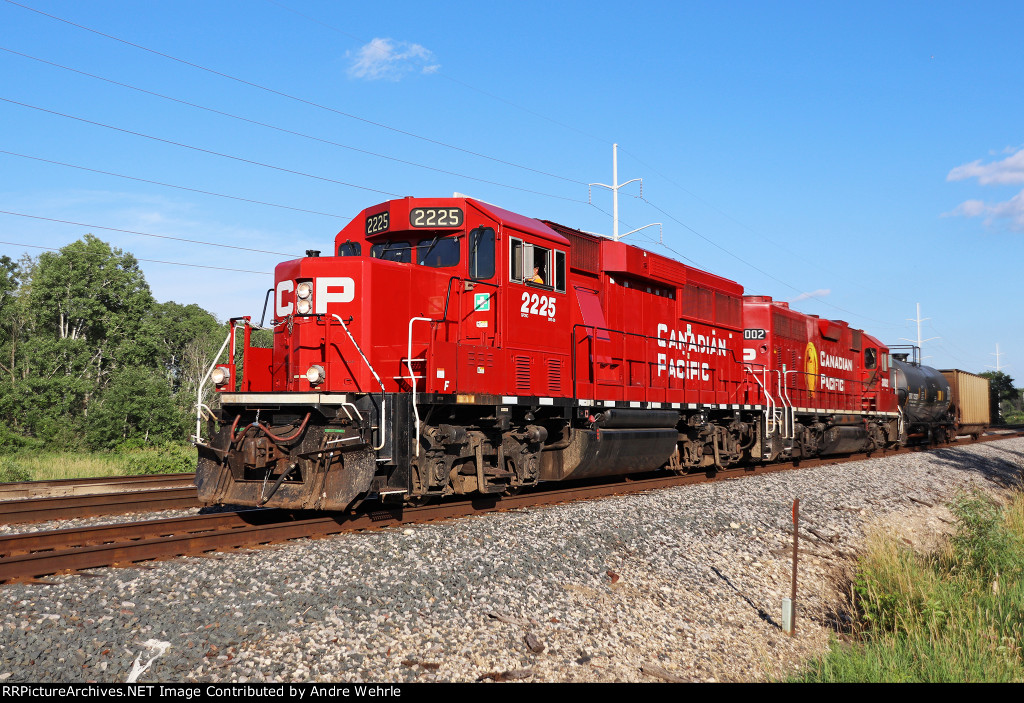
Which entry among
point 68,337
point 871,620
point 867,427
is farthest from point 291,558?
point 68,337

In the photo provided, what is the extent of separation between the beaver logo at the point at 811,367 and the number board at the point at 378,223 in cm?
1311

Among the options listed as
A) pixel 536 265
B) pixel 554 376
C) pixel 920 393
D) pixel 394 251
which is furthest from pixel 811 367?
pixel 394 251

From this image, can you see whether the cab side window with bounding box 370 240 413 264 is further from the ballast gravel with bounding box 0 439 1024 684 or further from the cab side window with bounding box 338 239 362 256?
the ballast gravel with bounding box 0 439 1024 684

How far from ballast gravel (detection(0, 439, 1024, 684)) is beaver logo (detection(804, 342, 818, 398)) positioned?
1032 centimetres

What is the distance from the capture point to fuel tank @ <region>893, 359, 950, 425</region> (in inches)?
1037

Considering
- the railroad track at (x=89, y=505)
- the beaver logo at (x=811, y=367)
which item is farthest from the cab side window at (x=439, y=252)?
the beaver logo at (x=811, y=367)

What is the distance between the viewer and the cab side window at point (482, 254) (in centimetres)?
945

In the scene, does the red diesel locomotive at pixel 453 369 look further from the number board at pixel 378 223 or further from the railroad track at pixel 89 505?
the railroad track at pixel 89 505

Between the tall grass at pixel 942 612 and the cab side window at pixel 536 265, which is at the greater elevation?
the cab side window at pixel 536 265

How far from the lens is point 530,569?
6.66 meters

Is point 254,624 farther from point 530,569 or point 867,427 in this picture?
point 867,427
